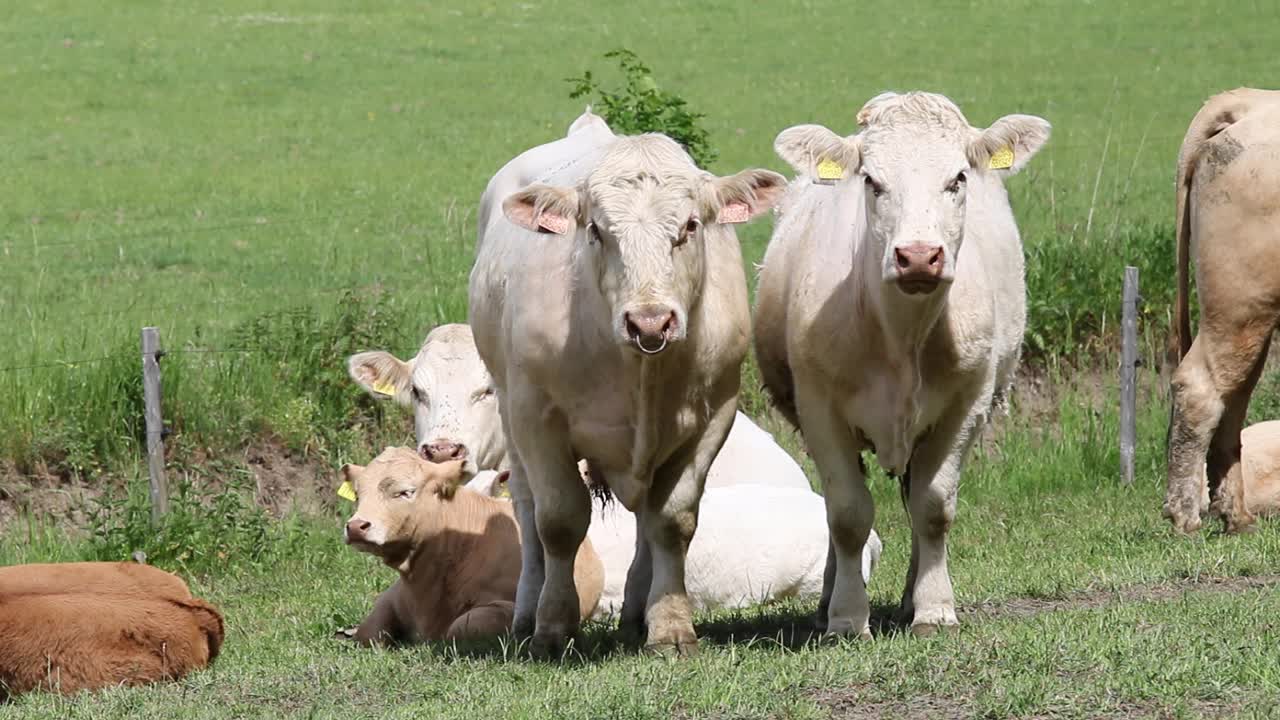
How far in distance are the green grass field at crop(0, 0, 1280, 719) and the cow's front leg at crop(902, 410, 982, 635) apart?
0.88 feet

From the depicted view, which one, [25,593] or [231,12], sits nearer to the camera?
[25,593]

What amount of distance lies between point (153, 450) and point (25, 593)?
377 cm

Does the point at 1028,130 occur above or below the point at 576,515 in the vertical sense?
above

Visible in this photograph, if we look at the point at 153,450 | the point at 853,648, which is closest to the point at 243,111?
the point at 153,450

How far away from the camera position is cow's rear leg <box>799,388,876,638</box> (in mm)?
7602

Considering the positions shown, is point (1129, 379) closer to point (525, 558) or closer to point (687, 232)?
point (525, 558)

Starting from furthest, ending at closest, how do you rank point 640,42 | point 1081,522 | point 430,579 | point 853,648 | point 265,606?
point 640,42 < point 1081,522 < point 265,606 < point 430,579 < point 853,648

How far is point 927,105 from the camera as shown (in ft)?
24.5

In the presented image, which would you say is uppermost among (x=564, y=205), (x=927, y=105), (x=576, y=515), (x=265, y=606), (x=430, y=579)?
(x=927, y=105)

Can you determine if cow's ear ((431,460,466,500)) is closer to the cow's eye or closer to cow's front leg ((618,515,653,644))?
cow's front leg ((618,515,653,644))

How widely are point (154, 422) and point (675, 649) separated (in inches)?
204

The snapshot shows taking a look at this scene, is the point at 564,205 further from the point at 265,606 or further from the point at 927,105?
the point at 265,606

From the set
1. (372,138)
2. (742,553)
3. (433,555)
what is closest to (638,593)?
(433,555)

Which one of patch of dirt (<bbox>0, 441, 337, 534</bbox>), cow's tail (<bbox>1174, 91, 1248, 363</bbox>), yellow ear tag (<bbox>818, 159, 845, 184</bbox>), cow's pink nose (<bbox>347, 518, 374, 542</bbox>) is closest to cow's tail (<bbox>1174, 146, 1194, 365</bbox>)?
cow's tail (<bbox>1174, 91, 1248, 363</bbox>)
